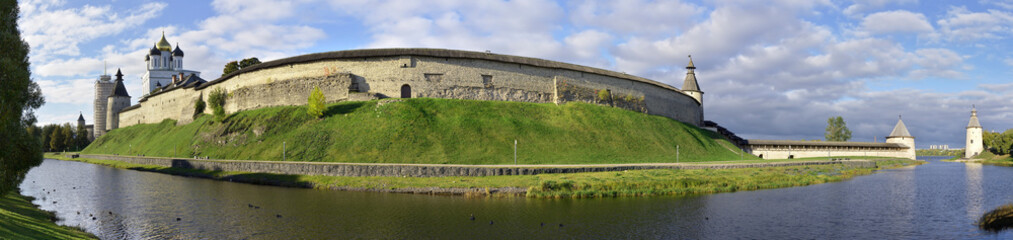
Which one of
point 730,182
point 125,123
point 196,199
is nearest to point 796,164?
point 730,182

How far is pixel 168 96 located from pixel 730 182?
235ft

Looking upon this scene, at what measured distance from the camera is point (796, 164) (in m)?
44.1

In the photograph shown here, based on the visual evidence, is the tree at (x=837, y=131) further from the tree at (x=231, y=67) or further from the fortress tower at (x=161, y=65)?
the fortress tower at (x=161, y=65)

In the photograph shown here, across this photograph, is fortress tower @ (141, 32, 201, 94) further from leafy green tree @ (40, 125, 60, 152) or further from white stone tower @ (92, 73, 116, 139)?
leafy green tree @ (40, 125, 60, 152)

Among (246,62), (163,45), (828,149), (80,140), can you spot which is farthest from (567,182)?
(163,45)

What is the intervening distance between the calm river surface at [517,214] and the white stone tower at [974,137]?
201ft

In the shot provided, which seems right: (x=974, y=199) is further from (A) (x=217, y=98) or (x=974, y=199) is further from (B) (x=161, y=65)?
(B) (x=161, y=65)

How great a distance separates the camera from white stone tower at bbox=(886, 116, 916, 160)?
67.2m

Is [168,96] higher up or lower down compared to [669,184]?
higher up

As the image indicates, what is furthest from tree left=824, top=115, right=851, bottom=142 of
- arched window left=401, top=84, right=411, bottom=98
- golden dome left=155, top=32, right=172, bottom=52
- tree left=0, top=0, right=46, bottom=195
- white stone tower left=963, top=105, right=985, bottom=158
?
golden dome left=155, top=32, right=172, bottom=52

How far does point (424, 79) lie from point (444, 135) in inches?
426

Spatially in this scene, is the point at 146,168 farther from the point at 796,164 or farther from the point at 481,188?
the point at 796,164

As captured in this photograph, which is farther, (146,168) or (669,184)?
(146,168)

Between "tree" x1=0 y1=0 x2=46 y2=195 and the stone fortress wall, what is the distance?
31607mm
